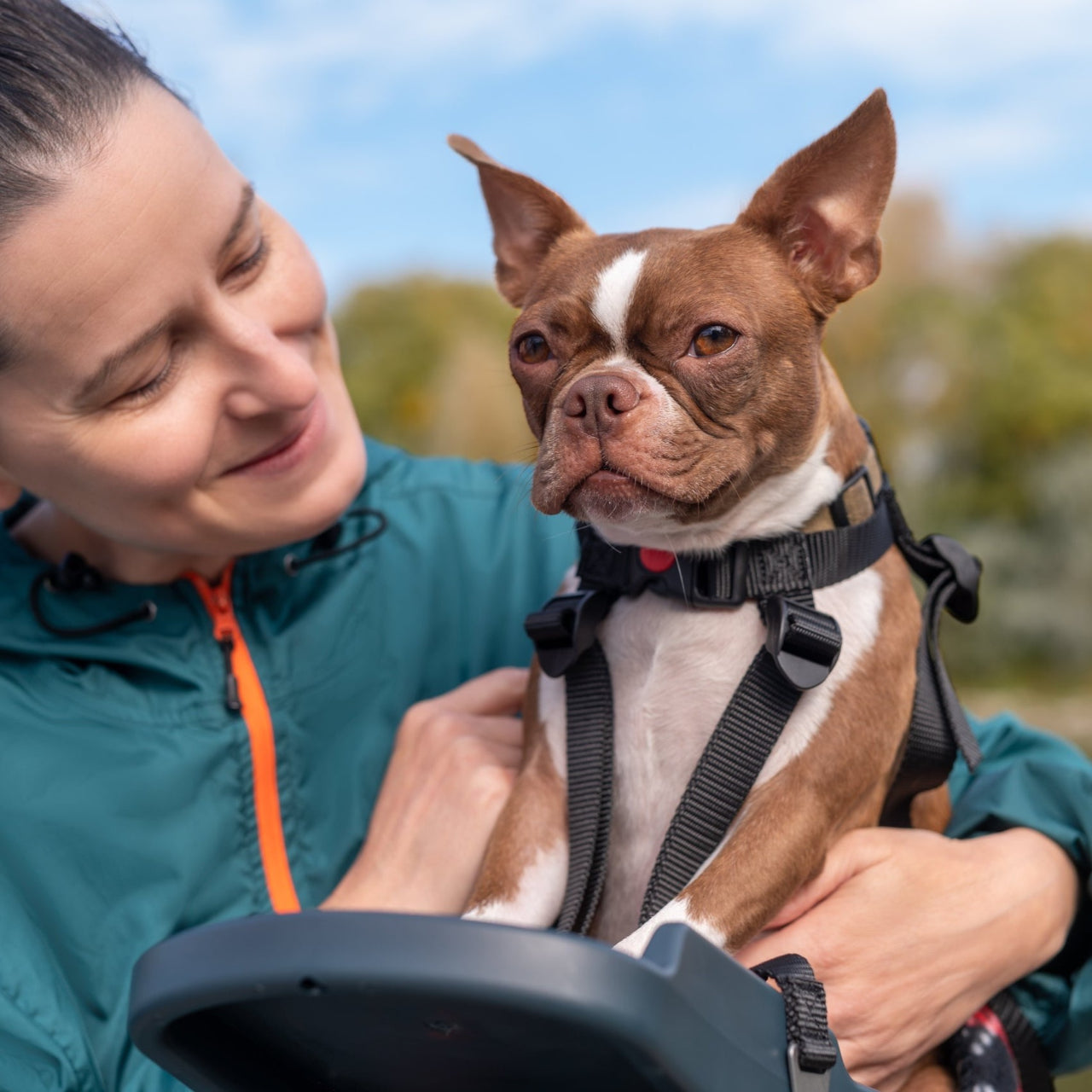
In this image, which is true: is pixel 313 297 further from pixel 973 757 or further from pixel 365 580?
pixel 973 757

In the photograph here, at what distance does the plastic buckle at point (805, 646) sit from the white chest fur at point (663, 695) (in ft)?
0.33

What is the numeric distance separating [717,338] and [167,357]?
1.01 m

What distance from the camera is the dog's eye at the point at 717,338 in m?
2.03

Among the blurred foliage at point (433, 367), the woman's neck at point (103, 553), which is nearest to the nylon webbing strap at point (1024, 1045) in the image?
the woman's neck at point (103, 553)

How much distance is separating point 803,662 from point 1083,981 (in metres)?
0.97

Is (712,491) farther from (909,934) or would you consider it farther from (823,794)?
(909,934)

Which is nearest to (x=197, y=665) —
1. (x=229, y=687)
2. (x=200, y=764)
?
(x=229, y=687)

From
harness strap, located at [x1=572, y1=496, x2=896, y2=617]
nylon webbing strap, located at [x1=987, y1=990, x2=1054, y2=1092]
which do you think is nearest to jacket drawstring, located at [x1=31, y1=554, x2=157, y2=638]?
harness strap, located at [x1=572, y1=496, x2=896, y2=617]

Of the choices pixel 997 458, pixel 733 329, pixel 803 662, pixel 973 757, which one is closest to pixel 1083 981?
pixel 973 757

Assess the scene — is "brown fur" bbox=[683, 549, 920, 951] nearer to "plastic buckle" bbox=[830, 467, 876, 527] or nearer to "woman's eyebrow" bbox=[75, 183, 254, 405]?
"plastic buckle" bbox=[830, 467, 876, 527]

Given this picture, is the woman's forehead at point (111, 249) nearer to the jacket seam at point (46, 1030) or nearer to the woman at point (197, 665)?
the woman at point (197, 665)

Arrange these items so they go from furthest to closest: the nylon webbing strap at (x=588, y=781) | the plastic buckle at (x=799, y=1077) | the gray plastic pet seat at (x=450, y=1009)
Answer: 1. the nylon webbing strap at (x=588, y=781)
2. the plastic buckle at (x=799, y=1077)
3. the gray plastic pet seat at (x=450, y=1009)

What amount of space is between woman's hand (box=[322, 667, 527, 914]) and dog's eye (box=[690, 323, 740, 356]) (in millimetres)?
895

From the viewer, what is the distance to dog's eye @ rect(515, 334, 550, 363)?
221 cm
